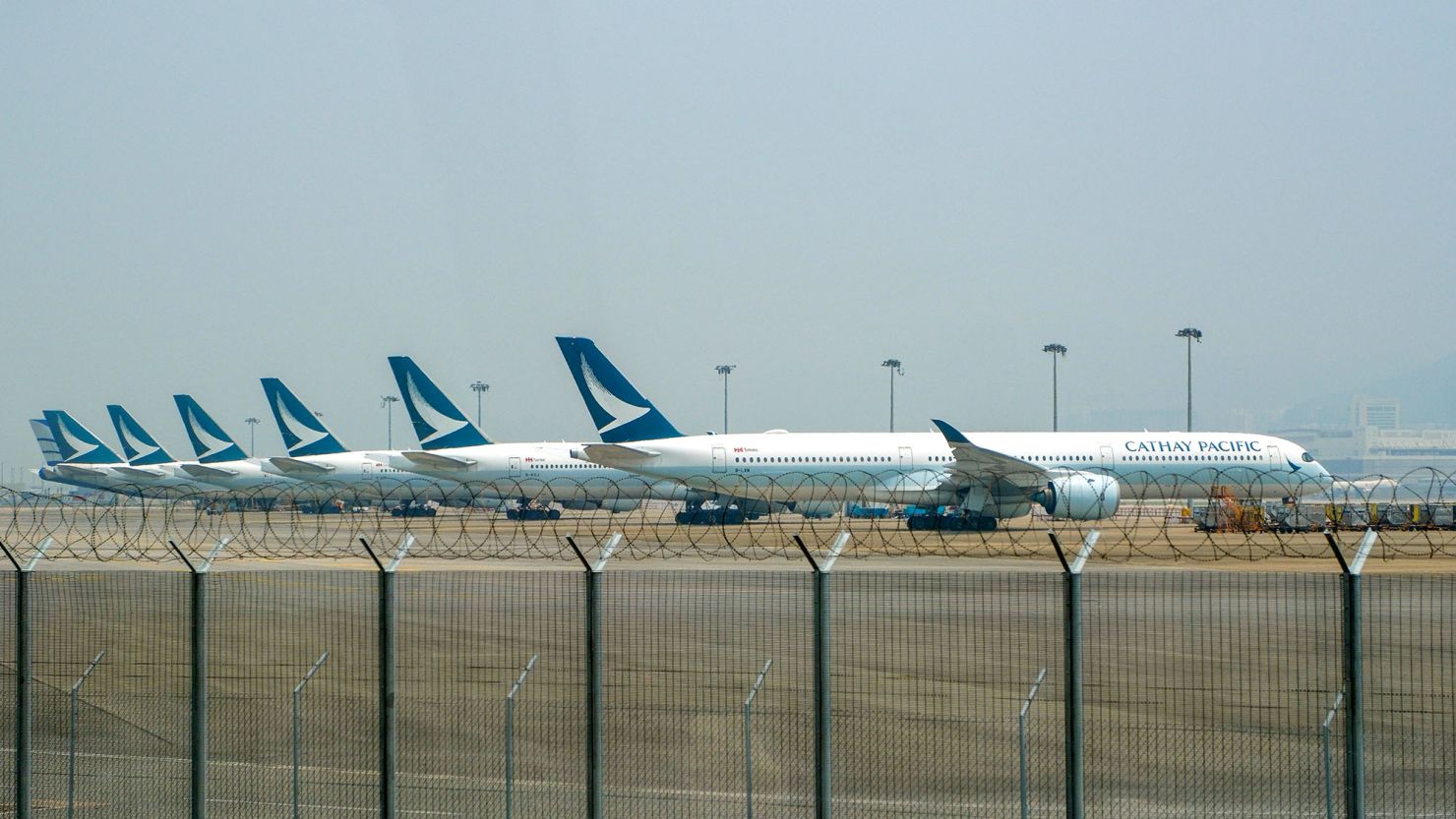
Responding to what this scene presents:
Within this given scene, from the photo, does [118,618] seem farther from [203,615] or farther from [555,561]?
[555,561]

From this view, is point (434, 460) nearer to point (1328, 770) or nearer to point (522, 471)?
point (522, 471)

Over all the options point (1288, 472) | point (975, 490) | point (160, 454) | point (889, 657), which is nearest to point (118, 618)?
point (889, 657)

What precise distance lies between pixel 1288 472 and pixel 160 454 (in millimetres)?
79402

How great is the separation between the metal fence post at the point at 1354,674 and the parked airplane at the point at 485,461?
4859cm

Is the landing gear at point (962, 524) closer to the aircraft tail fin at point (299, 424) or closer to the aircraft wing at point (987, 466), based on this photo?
the aircraft wing at point (987, 466)

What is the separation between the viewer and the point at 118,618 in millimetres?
19594

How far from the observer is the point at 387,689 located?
1136cm

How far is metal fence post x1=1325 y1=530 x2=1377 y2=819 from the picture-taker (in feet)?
32.4

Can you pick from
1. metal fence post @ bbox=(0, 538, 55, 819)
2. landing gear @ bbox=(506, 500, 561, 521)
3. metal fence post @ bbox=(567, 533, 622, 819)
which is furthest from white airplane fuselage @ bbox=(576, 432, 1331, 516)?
metal fence post @ bbox=(567, 533, 622, 819)

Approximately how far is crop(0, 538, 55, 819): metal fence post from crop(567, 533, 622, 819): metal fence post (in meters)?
5.02

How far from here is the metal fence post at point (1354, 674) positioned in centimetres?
987

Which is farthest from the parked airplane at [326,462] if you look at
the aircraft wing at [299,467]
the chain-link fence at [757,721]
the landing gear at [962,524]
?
the chain-link fence at [757,721]

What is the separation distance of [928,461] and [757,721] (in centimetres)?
4263

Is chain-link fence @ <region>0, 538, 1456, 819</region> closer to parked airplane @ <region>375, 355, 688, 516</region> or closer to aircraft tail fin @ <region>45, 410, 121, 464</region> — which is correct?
parked airplane @ <region>375, 355, 688, 516</region>
